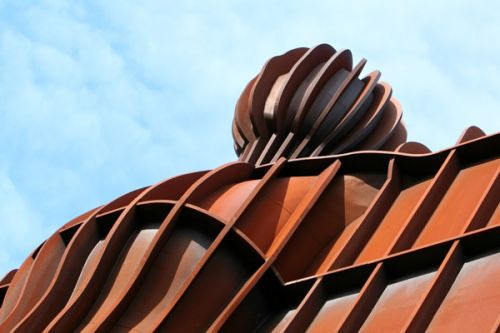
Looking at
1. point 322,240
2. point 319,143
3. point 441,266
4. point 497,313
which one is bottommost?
point 497,313

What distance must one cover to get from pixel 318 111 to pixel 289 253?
10463 mm

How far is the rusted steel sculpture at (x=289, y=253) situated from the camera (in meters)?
20.6

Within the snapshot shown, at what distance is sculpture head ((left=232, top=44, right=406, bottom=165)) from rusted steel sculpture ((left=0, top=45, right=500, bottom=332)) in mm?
3893

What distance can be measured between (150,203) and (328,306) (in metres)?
6.15

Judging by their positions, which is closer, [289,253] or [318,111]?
[289,253]

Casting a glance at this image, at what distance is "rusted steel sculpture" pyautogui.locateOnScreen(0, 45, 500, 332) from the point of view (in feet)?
67.5

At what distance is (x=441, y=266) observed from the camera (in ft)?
65.4

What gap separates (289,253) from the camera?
82.3 feet

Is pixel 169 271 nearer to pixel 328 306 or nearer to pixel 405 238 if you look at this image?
pixel 328 306

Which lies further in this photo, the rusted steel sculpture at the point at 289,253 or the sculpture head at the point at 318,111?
the sculpture head at the point at 318,111

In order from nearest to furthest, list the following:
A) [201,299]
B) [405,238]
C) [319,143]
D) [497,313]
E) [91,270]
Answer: [497,313]
[405,238]
[201,299]
[91,270]
[319,143]

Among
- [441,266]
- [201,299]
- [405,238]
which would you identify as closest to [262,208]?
[201,299]

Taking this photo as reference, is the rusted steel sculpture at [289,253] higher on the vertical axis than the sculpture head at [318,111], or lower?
lower

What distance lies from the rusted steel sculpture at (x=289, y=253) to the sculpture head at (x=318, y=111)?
3.89 meters
